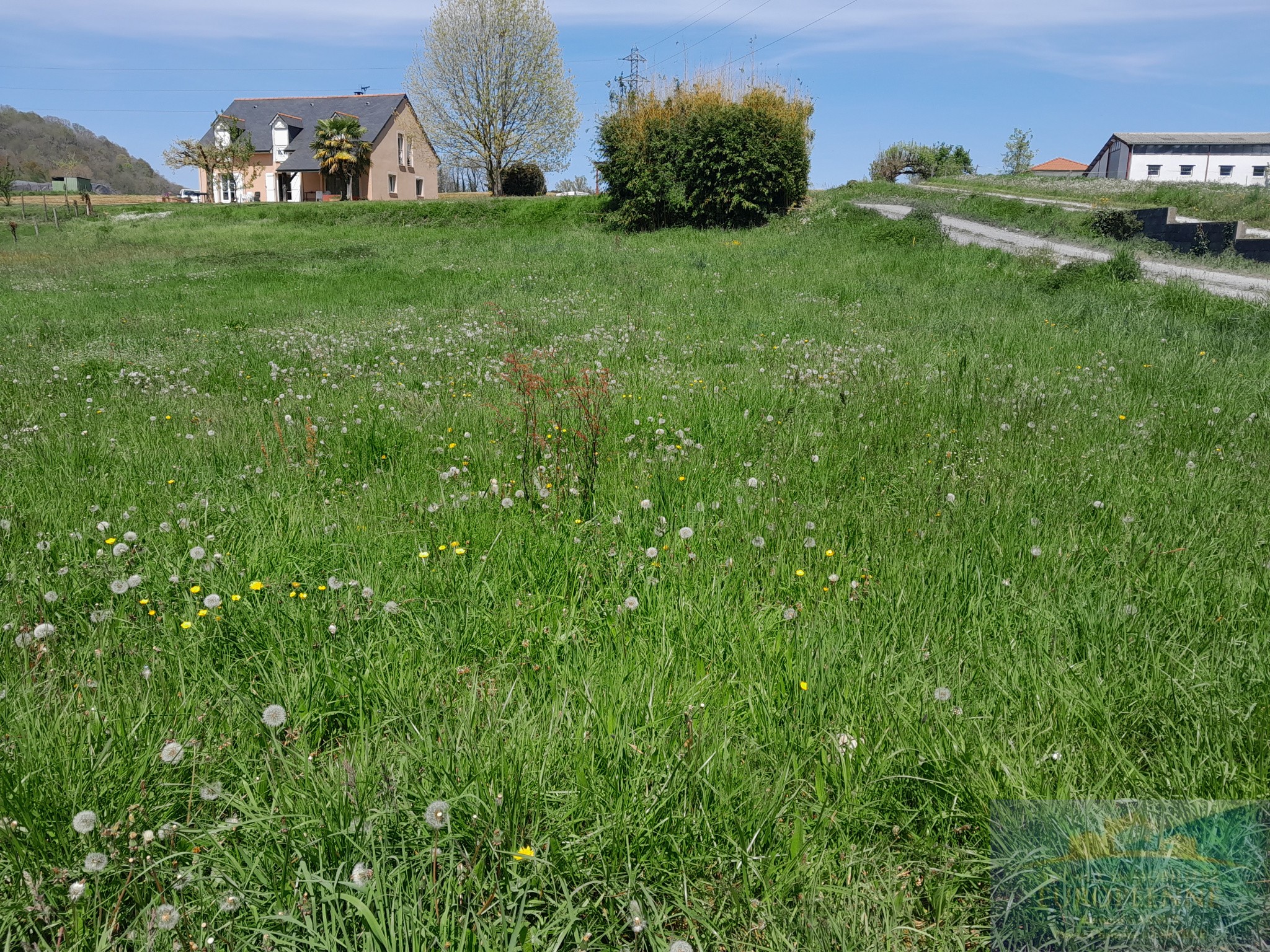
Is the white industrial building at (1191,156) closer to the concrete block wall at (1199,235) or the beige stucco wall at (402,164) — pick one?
the beige stucco wall at (402,164)

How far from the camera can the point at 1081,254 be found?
15555 mm

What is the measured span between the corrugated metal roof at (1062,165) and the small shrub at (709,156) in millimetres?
100248

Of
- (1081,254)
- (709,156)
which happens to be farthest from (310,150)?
(1081,254)

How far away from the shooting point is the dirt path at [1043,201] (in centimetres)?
1864

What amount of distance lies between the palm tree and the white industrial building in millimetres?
74995

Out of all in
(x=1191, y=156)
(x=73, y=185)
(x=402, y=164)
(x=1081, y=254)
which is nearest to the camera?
(x=1081, y=254)

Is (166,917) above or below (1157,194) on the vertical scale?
below

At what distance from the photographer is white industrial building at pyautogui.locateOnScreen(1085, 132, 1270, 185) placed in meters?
78.4

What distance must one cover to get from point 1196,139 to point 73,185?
12529cm

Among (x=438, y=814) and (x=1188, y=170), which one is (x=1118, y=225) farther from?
(x=1188, y=170)

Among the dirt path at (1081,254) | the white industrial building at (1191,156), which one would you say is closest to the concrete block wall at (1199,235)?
the dirt path at (1081,254)

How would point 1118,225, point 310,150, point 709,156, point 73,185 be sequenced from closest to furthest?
point 1118,225 < point 709,156 < point 310,150 < point 73,185

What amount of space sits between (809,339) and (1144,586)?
6.02m

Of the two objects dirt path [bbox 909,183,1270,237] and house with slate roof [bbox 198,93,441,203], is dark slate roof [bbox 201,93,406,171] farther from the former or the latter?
dirt path [bbox 909,183,1270,237]
